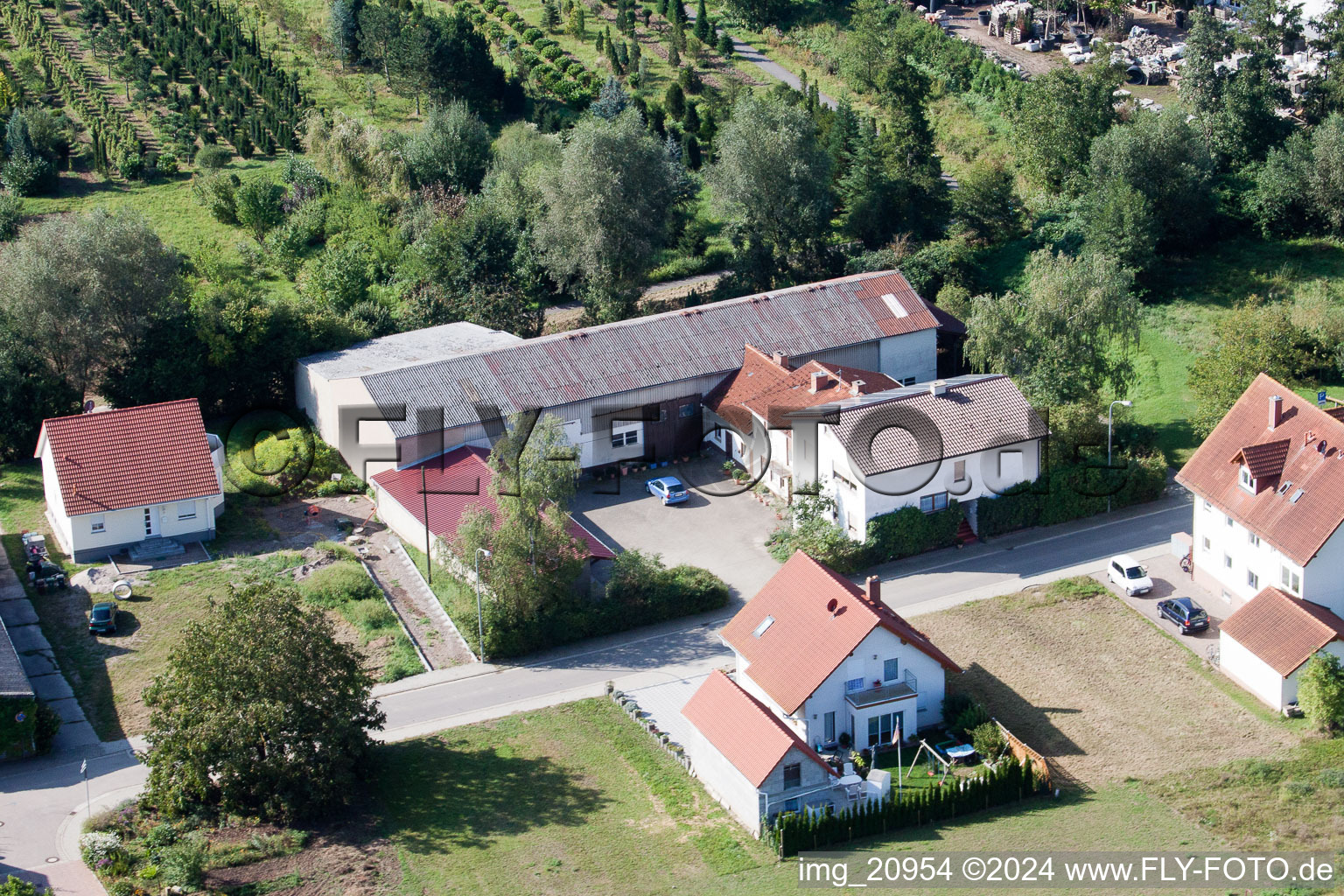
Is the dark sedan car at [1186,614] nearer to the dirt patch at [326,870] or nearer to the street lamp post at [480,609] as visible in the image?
the street lamp post at [480,609]

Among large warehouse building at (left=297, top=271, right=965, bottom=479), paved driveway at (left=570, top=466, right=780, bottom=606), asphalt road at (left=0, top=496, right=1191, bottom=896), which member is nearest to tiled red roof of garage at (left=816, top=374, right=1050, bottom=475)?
asphalt road at (left=0, top=496, right=1191, bottom=896)

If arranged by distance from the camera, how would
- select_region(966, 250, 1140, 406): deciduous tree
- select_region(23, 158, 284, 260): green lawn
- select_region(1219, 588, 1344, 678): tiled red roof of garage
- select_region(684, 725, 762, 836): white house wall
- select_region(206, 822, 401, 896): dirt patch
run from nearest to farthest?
select_region(206, 822, 401, 896): dirt patch → select_region(684, 725, 762, 836): white house wall → select_region(1219, 588, 1344, 678): tiled red roof of garage → select_region(966, 250, 1140, 406): deciduous tree → select_region(23, 158, 284, 260): green lawn

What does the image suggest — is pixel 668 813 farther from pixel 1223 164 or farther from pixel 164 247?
pixel 1223 164

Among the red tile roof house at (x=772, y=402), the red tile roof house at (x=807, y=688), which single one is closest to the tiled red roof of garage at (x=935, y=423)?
the red tile roof house at (x=772, y=402)

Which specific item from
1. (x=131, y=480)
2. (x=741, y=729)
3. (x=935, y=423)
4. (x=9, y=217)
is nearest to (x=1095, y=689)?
(x=935, y=423)

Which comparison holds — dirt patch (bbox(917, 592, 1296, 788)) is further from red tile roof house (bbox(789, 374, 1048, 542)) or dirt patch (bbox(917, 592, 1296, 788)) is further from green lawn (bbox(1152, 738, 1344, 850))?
red tile roof house (bbox(789, 374, 1048, 542))

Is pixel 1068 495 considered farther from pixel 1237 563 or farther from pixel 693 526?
pixel 693 526
